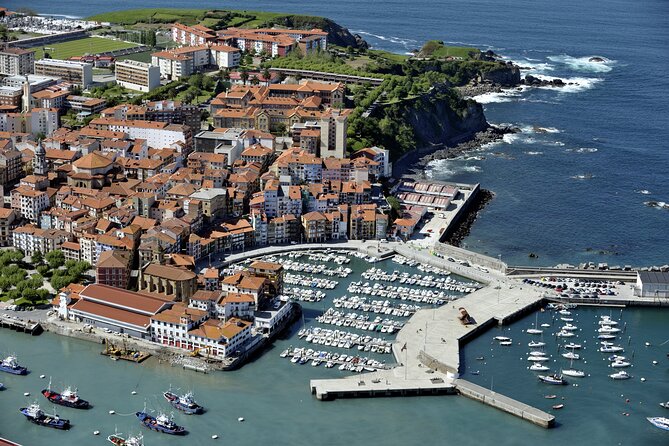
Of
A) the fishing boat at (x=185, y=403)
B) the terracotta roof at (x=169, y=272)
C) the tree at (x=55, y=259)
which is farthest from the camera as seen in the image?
the tree at (x=55, y=259)

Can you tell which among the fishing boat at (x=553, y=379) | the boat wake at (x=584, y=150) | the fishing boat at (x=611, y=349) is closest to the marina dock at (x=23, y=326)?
the fishing boat at (x=553, y=379)

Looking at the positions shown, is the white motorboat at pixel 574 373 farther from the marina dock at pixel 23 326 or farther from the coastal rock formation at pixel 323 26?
the coastal rock formation at pixel 323 26

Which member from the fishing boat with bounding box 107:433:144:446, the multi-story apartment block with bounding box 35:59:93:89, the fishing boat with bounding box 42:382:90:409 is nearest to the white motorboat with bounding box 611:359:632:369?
the fishing boat with bounding box 107:433:144:446

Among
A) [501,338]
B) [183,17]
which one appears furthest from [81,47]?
[501,338]

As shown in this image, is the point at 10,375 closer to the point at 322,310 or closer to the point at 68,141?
the point at 322,310

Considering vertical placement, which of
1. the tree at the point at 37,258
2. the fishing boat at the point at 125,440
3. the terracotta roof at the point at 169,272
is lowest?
the fishing boat at the point at 125,440

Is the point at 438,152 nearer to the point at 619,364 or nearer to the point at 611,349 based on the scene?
the point at 611,349
